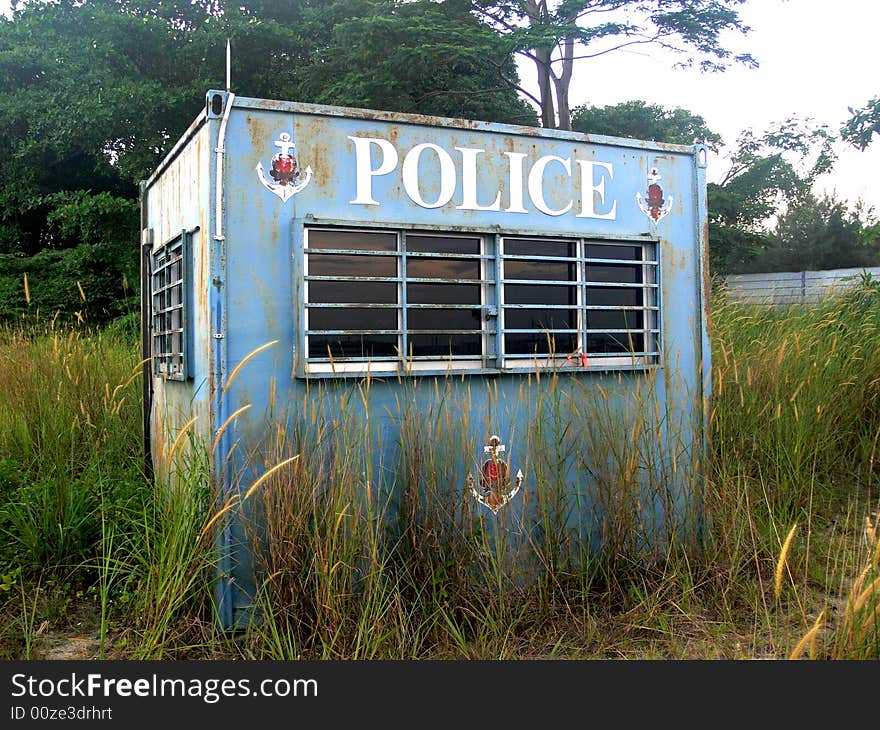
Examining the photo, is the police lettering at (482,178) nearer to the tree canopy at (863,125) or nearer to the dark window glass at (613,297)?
the dark window glass at (613,297)

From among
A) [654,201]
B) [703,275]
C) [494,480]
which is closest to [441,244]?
[494,480]

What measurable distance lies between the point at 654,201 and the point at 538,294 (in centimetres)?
117

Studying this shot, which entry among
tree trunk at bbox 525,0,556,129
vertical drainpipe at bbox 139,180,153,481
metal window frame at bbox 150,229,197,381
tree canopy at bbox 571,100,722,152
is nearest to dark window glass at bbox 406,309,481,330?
metal window frame at bbox 150,229,197,381

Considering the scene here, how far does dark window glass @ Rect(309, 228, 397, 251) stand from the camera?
4.53m

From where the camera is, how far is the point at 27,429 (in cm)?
605

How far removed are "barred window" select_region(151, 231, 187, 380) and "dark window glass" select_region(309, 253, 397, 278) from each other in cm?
84

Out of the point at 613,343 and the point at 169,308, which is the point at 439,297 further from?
the point at 169,308

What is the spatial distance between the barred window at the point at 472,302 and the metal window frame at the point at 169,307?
2.72ft

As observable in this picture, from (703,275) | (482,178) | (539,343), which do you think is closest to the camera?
(482,178)

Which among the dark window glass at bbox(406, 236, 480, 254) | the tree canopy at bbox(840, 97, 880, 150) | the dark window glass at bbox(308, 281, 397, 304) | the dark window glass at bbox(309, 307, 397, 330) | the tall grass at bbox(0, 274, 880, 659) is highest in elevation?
the tree canopy at bbox(840, 97, 880, 150)

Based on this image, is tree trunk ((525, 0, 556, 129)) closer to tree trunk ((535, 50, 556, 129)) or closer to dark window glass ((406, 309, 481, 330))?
tree trunk ((535, 50, 556, 129))

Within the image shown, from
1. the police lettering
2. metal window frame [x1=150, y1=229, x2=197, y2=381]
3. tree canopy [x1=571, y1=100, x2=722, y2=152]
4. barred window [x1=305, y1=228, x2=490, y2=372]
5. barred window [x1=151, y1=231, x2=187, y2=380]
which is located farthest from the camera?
tree canopy [x1=571, y1=100, x2=722, y2=152]

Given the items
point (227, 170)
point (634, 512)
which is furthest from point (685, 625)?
point (227, 170)

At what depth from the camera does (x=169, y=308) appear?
5.30 m
